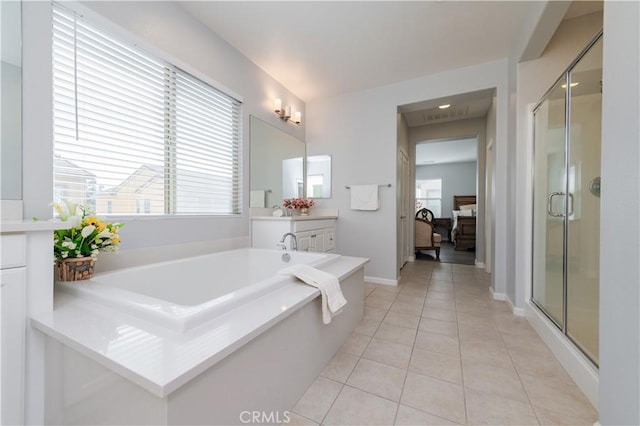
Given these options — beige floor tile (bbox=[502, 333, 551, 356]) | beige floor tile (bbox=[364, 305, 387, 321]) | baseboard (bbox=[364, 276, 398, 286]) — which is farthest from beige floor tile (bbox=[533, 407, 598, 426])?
baseboard (bbox=[364, 276, 398, 286])

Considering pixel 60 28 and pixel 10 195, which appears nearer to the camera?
pixel 10 195

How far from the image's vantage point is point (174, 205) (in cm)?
203

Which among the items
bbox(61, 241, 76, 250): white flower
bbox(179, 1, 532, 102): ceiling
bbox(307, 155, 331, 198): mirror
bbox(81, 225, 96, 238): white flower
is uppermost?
bbox(179, 1, 532, 102): ceiling

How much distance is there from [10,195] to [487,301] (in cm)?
364

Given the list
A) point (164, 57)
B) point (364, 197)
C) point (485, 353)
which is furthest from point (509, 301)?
point (164, 57)

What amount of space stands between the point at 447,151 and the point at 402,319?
578cm

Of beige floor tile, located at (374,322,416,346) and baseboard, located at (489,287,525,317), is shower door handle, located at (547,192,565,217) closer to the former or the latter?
baseboard, located at (489,287,525,317)

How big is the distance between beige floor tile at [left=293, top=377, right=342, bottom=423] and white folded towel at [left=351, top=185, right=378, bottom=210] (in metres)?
2.23

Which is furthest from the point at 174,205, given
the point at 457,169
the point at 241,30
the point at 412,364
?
the point at 457,169

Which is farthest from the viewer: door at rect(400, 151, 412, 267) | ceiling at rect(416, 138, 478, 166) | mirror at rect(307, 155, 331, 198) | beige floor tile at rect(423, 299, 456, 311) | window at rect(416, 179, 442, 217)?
window at rect(416, 179, 442, 217)

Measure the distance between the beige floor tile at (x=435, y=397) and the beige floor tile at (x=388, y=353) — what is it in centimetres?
13

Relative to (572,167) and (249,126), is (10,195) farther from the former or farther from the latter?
(572,167)

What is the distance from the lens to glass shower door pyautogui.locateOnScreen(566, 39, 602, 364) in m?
1.80

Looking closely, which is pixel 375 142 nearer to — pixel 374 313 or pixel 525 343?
pixel 374 313
